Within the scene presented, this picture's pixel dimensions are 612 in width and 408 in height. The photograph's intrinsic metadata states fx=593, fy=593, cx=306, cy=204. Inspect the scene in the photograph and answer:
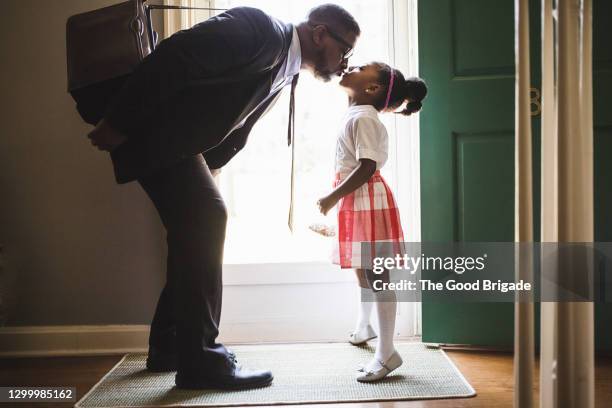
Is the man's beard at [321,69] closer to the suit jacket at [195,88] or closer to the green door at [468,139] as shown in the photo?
the suit jacket at [195,88]

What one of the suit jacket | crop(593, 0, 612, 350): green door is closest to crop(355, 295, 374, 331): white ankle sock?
crop(593, 0, 612, 350): green door

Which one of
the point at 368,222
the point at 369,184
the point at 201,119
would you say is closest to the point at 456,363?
the point at 368,222

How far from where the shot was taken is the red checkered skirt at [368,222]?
6.47 feet

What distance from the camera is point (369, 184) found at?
1999 millimetres

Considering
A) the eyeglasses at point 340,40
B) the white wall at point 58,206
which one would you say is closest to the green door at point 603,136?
the eyeglasses at point 340,40

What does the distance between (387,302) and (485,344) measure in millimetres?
572

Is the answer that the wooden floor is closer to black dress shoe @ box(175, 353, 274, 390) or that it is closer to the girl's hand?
black dress shoe @ box(175, 353, 274, 390)

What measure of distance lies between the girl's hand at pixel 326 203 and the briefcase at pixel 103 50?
27.9 inches

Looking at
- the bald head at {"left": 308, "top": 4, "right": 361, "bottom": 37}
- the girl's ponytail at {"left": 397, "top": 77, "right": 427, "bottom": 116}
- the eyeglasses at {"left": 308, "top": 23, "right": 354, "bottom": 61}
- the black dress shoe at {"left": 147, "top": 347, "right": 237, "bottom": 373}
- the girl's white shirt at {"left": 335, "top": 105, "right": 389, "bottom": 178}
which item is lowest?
the black dress shoe at {"left": 147, "top": 347, "right": 237, "bottom": 373}

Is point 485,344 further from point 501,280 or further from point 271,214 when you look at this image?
point 271,214

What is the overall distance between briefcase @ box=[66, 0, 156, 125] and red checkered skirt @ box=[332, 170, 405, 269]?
0.79 m

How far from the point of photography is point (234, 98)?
1667 mm

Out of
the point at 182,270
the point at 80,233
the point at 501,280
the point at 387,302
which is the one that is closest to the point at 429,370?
the point at 387,302

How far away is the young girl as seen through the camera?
6.25 ft
